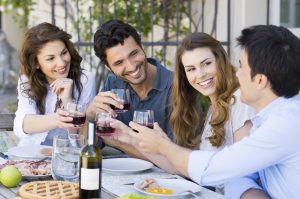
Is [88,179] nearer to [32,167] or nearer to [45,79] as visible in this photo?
[32,167]

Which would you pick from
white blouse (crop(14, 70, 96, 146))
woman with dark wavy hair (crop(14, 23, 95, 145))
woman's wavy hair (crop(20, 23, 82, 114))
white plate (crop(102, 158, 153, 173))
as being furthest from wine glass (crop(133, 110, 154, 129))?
woman's wavy hair (crop(20, 23, 82, 114))

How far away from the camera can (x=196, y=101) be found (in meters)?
3.11

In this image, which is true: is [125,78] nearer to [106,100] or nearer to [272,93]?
[106,100]

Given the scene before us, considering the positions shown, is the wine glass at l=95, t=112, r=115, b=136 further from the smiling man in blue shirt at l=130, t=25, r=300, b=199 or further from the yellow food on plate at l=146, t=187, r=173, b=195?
the smiling man in blue shirt at l=130, t=25, r=300, b=199

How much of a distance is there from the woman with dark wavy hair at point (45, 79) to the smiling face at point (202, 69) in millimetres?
773

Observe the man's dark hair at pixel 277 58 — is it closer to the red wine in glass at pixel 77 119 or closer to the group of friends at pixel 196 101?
the group of friends at pixel 196 101

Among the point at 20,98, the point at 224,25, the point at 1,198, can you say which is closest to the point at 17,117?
the point at 20,98

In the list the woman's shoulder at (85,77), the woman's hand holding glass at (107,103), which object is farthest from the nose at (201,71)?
the woman's shoulder at (85,77)

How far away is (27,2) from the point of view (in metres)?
8.45

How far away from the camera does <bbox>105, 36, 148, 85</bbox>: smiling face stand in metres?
3.29

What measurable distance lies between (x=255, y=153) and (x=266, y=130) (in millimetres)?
81

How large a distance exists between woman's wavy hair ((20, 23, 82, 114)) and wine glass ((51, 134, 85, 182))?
3.55 feet

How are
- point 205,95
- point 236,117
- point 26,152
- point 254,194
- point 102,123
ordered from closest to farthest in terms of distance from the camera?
1. point 254,194
2. point 102,123
3. point 236,117
4. point 205,95
5. point 26,152

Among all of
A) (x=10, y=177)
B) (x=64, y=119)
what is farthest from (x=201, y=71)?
(x=10, y=177)
